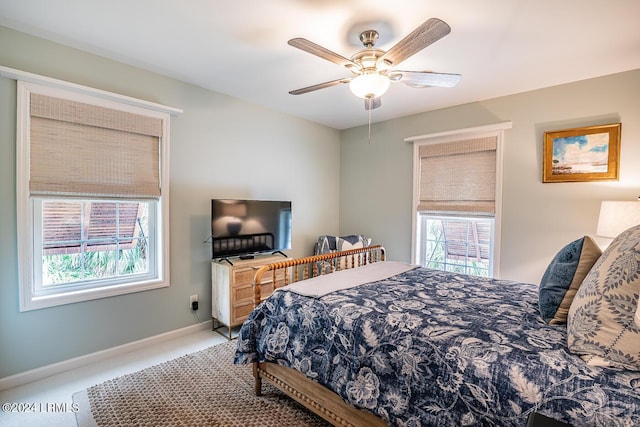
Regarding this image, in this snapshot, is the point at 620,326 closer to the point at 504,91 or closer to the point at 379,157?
the point at 504,91

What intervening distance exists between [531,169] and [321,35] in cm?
244

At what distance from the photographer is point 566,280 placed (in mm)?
1458

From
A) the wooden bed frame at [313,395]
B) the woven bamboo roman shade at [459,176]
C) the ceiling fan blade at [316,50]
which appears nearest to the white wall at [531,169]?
the woven bamboo roman shade at [459,176]

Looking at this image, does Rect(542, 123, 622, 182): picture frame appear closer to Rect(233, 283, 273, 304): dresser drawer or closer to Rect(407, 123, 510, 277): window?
Rect(407, 123, 510, 277): window

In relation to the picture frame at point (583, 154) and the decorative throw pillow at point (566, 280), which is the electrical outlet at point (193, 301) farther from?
the picture frame at point (583, 154)

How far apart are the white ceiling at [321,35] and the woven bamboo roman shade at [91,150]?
50 cm

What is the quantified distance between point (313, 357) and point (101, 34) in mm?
2600

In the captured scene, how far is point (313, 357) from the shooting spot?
1.69m

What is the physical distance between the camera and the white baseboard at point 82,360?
85.7 inches

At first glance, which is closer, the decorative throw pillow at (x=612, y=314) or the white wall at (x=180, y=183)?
the decorative throw pillow at (x=612, y=314)

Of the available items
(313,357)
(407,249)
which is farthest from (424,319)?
(407,249)

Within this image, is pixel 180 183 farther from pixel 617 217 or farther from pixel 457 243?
pixel 617 217

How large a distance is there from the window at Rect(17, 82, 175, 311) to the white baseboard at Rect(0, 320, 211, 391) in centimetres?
47

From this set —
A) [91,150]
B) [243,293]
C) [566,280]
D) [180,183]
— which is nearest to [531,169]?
[566,280]
